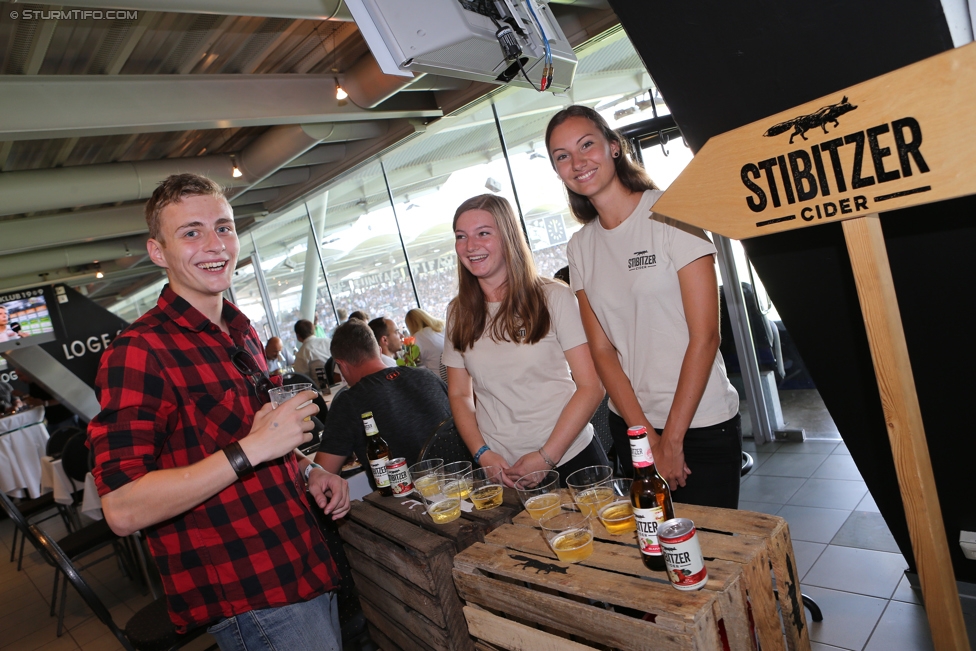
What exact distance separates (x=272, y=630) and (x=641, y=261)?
4.26 ft

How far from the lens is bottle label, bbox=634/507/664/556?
112 cm

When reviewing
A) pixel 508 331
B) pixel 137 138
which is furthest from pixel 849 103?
pixel 137 138

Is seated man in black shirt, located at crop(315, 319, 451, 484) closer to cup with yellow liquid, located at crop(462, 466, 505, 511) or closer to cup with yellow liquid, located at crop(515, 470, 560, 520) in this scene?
cup with yellow liquid, located at crop(462, 466, 505, 511)

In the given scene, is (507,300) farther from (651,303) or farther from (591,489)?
(591,489)

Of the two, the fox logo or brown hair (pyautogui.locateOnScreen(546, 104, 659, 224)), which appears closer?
the fox logo

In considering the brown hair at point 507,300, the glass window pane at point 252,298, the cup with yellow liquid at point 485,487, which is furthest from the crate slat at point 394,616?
the glass window pane at point 252,298

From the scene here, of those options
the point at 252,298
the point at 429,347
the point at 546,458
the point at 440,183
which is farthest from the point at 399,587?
the point at 252,298

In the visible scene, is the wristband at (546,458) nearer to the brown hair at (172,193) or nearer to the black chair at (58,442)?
the brown hair at (172,193)

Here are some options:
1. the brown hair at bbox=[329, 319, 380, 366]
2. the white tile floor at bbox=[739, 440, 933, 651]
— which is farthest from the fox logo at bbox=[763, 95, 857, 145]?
the white tile floor at bbox=[739, 440, 933, 651]

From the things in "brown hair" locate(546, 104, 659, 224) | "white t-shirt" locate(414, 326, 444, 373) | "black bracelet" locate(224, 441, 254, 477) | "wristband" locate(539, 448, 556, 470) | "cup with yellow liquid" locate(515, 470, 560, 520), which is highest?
"brown hair" locate(546, 104, 659, 224)

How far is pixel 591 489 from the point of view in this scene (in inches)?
53.7

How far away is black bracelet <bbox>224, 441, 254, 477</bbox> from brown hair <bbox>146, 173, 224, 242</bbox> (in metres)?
0.54

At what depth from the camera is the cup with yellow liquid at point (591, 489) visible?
136 centimetres

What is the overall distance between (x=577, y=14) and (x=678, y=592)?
15.6ft
